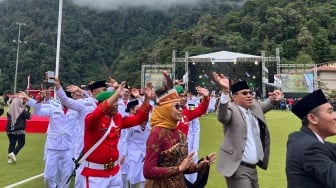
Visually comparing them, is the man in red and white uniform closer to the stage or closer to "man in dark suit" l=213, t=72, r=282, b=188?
"man in dark suit" l=213, t=72, r=282, b=188

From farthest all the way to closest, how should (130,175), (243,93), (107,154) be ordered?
(130,175) → (243,93) → (107,154)

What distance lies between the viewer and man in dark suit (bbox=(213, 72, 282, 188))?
457 centimetres

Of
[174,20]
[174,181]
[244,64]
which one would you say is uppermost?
[174,20]

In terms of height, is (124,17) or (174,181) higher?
(124,17)

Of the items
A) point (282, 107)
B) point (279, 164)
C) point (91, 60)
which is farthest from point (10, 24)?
point (279, 164)

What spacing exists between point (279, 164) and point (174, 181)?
24.4ft

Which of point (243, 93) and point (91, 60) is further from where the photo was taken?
point (91, 60)

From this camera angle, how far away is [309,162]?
8.33ft

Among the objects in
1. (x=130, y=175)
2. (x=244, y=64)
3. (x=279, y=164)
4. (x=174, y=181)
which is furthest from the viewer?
(x=244, y=64)

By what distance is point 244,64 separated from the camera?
57281 mm

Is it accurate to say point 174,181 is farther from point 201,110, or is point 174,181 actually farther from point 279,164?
point 279,164

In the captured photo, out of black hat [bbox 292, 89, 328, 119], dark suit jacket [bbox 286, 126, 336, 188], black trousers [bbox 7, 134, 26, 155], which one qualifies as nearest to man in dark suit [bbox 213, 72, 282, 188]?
black hat [bbox 292, 89, 328, 119]

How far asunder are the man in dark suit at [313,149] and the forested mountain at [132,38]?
201ft

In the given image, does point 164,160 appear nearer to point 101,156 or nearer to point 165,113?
point 165,113
